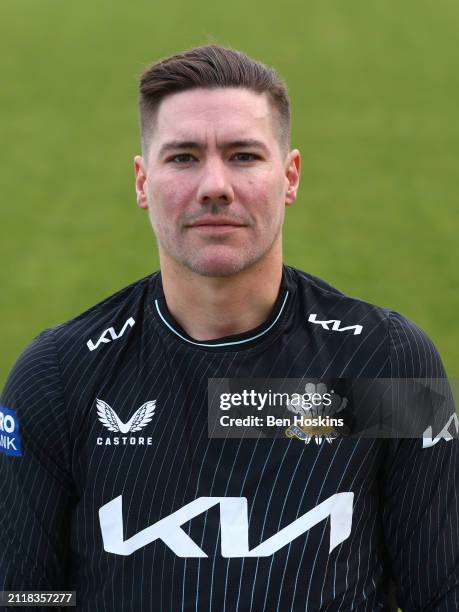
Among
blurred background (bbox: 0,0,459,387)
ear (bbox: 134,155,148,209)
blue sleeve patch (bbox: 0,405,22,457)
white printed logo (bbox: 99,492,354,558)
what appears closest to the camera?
white printed logo (bbox: 99,492,354,558)

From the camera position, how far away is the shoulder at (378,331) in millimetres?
1899

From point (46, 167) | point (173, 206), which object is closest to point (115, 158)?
point (46, 167)

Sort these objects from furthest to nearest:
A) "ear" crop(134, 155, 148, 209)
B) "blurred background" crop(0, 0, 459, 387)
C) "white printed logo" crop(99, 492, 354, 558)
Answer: "blurred background" crop(0, 0, 459, 387) → "ear" crop(134, 155, 148, 209) → "white printed logo" crop(99, 492, 354, 558)

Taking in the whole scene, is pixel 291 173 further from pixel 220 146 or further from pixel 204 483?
pixel 204 483

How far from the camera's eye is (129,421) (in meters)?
1.91

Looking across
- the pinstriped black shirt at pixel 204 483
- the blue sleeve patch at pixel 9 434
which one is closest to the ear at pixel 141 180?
the pinstriped black shirt at pixel 204 483

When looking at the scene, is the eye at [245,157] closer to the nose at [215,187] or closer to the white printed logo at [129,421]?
the nose at [215,187]

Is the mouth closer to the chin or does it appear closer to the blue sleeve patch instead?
the chin

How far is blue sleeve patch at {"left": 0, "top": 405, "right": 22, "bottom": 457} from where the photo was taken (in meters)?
1.92

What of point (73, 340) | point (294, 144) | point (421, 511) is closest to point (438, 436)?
point (421, 511)

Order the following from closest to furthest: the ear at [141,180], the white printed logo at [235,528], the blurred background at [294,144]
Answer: the white printed logo at [235,528], the ear at [141,180], the blurred background at [294,144]

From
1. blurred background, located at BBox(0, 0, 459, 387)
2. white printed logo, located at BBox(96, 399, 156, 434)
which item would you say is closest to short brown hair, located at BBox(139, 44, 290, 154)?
white printed logo, located at BBox(96, 399, 156, 434)

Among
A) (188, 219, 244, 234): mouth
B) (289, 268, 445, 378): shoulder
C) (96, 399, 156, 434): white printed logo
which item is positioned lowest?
(96, 399, 156, 434): white printed logo

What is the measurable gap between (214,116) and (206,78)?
95 millimetres
